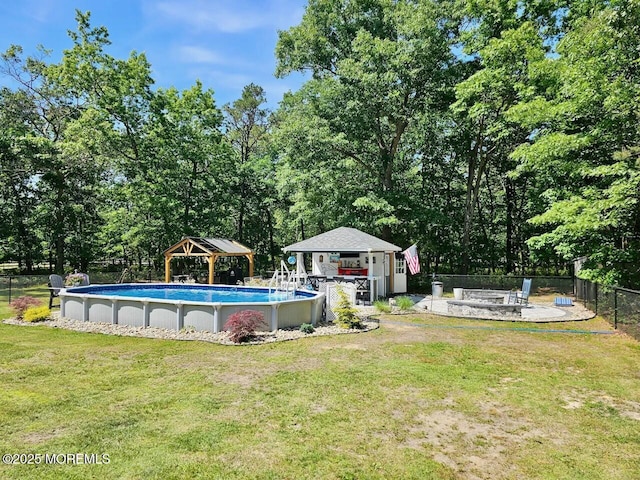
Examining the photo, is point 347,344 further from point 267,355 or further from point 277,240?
point 277,240

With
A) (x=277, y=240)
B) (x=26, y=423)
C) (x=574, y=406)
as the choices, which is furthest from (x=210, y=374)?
(x=277, y=240)

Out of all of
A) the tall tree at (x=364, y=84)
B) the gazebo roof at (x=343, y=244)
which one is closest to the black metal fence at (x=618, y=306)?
the gazebo roof at (x=343, y=244)

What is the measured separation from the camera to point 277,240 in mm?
39844

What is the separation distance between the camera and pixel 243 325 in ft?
29.8

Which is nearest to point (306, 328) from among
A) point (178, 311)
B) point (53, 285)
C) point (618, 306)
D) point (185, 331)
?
point (185, 331)

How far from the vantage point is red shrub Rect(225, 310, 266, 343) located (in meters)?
9.04

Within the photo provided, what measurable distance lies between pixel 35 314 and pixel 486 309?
1413cm

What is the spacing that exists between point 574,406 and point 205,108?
90.4 feet

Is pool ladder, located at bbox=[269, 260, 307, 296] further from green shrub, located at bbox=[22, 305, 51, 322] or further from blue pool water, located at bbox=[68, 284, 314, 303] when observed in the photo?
green shrub, located at bbox=[22, 305, 51, 322]

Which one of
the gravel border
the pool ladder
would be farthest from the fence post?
the pool ladder

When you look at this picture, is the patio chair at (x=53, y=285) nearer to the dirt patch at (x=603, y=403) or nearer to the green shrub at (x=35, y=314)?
the green shrub at (x=35, y=314)

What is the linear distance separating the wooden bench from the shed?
4.46m

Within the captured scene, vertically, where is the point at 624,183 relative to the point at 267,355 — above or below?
above

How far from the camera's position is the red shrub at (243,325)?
9.04m
